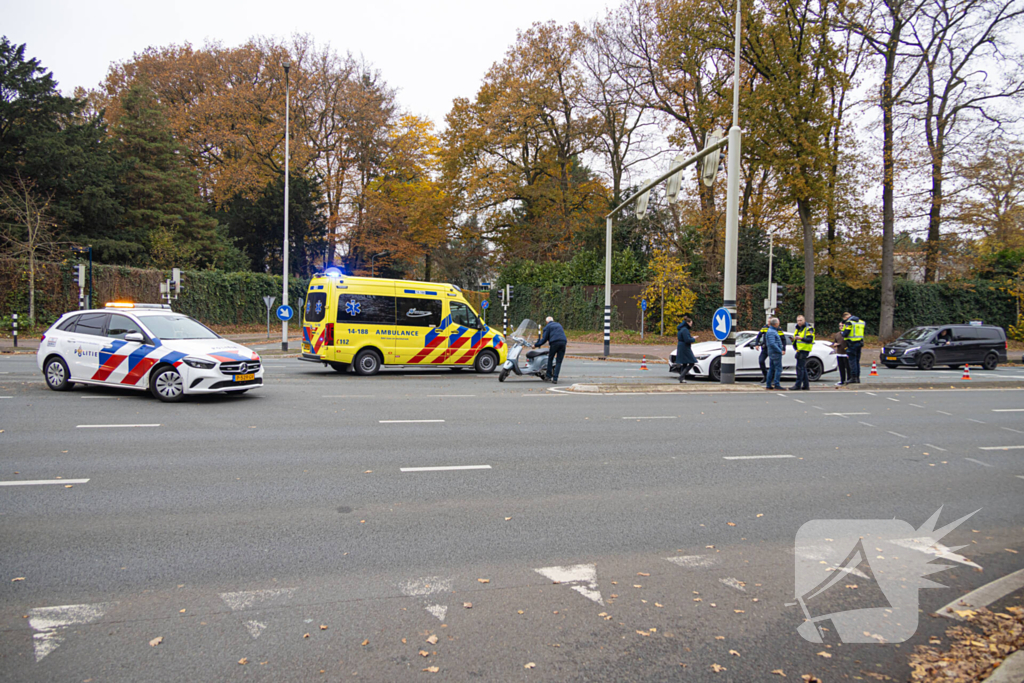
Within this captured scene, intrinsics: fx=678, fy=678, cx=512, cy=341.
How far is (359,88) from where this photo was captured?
140 feet

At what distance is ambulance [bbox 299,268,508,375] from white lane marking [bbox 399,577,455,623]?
13.1 m

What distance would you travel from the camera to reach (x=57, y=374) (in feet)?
40.7

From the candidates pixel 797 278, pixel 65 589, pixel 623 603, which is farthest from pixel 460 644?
pixel 797 278

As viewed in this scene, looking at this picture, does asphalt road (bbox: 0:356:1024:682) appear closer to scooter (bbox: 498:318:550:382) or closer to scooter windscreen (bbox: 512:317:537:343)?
scooter (bbox: 498:318:550:382)

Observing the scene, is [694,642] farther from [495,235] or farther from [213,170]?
[213,170]

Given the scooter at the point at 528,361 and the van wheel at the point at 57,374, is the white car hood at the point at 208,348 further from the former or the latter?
the scooter at the point at 528,361

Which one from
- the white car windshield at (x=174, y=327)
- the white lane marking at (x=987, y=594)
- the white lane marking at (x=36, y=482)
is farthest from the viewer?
the white car windshield at (x=174, y=327)

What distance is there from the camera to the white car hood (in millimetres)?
11594

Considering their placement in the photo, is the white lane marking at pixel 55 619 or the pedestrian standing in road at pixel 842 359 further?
the pedestrian standing in road at pixel 842 359

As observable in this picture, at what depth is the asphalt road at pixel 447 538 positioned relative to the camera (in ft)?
11.1

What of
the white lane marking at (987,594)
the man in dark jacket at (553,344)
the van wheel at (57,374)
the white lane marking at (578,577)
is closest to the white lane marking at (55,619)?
the white lane marking at (578,577)

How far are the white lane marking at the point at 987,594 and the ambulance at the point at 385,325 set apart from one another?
14.4m

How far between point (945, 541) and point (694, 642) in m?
3.05

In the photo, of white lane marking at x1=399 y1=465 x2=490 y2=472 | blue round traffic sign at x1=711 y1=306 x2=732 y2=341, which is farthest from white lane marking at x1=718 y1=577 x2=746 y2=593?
blue round traffic sign at x1=711 y1=306 x2=732 y2=341
